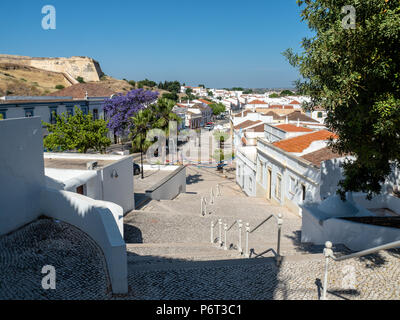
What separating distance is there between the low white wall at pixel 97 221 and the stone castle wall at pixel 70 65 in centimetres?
10002

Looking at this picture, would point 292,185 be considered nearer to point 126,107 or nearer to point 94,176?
point 94,176

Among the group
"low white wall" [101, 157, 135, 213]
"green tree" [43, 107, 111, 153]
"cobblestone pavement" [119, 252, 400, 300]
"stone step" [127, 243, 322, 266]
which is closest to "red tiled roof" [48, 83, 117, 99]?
"green tree" [43, 107, 111, 153]

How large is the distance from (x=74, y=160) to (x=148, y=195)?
180 inches

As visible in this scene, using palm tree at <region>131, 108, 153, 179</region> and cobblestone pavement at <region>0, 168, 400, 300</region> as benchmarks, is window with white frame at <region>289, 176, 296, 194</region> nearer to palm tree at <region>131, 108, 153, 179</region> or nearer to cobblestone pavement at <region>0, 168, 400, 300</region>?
cobblestone pavement at <region>0, 168, 400, 300</region>

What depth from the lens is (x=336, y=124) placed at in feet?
26.5

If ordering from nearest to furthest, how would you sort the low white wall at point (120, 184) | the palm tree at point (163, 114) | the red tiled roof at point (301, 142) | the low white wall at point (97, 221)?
the low white wall at point (97, 221) < the low white wall at point (120, 184) < the red tiled roof at point (301, 142) < the palm tree at point (163, 114)

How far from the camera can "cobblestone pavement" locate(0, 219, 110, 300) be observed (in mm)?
5672

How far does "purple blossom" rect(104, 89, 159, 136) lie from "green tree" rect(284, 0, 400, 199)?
3202 cm

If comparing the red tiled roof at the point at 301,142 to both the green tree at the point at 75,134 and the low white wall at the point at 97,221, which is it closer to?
the green tree at the point at 75,134

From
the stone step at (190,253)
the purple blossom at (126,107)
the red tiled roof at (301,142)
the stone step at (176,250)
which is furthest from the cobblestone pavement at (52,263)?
the purple blossom at (126,107)

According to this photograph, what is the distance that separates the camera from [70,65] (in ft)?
333

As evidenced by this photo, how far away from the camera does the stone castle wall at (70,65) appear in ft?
331

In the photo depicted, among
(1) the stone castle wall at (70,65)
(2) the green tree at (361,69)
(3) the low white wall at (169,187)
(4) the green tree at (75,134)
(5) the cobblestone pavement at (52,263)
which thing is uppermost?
(1) the stone castle wall at (70,65)

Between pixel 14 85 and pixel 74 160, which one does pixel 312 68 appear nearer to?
pixel 74 160
